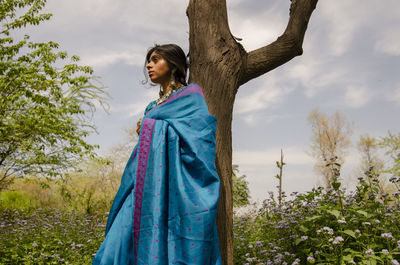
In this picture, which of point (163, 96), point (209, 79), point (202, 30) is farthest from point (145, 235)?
point (202, 30)

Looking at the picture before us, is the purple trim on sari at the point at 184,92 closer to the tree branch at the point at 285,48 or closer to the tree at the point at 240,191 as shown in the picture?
the tree branch at the point at 285,48

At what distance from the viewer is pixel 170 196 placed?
202 centimetres

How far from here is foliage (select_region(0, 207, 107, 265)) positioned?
15.1 feet

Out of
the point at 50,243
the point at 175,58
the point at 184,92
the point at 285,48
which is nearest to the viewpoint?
the point at 184,92

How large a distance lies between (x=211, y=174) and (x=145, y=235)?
1.78 feet

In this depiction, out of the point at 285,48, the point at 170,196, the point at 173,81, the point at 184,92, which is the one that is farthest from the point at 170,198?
the point at 285,48

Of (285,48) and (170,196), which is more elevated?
(285,48)

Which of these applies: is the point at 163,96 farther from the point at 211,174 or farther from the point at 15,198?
the point at 15,198

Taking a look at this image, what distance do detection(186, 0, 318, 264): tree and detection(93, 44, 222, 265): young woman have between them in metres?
0.44

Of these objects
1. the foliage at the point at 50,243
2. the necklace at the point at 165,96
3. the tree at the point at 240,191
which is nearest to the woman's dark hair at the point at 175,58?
the necklace at the point at 165,96

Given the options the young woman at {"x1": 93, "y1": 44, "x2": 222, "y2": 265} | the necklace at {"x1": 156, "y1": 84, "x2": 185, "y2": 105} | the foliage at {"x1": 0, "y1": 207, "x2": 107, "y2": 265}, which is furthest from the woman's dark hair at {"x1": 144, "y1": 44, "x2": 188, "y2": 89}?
the foliage at {"x1": 0, "y1": 207, "x2": 107, "y2": 265}

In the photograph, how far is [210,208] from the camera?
188cm

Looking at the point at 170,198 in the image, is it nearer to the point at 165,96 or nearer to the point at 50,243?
the point at 165,96

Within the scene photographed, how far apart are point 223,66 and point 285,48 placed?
35.3 inches
